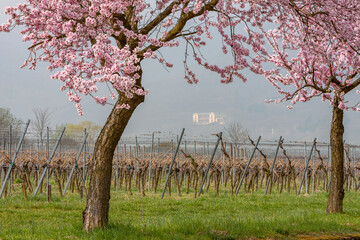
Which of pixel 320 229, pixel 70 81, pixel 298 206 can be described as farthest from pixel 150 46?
pixel 298 206

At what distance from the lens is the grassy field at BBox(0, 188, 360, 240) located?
25.4ft

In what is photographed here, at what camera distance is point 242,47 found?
9.23 m

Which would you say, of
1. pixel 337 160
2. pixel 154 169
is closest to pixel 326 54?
pixel 337 160

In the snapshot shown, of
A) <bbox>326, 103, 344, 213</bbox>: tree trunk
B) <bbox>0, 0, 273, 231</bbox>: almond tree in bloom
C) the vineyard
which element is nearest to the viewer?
<bbox>0, 0, 273, 231</bbox>: almond tree in bloom

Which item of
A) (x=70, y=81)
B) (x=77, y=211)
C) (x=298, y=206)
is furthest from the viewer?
(x=298, y=206)

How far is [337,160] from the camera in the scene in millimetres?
11094

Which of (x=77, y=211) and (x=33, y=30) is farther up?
(x=33, y=30)

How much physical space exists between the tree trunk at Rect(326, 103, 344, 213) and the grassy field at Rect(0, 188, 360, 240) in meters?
0.38

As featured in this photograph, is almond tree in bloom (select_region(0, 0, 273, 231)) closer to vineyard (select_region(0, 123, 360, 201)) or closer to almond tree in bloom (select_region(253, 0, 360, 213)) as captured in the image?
almond tree in bloom (select_region(253, 0, 360, 213))

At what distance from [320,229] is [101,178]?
4457mm

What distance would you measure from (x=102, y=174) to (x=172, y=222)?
1.74m

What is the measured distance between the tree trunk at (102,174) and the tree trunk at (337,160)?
18.5 feet

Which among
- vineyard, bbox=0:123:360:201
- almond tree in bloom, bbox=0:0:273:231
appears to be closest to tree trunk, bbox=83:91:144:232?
almond tree in bloom, bbox=0:0:273:231

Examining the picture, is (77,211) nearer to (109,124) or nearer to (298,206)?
(109,124)
